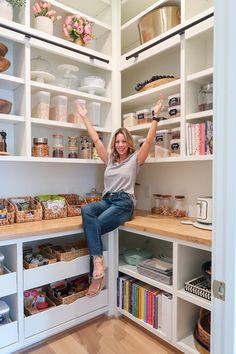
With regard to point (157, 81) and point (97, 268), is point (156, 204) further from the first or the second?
point (157, 81)

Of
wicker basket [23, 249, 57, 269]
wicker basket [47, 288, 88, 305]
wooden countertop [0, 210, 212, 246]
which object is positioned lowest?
wicker basket [47, 288, 88, 305]

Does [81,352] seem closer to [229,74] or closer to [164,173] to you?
[164,173]

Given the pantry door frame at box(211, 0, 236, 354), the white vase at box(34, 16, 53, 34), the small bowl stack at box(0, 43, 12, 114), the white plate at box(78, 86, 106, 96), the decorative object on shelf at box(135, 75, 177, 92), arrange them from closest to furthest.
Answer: the pantry door frame at box(211, 0, 236, 354) → the small bowl stack at box(0, 43, 12, 114) → the white vase at box(34, 16, 53, 34) → the decorative object on shelf at box(135, 75, 177, 92) → the white plate at box(78, 86, 106, 96)

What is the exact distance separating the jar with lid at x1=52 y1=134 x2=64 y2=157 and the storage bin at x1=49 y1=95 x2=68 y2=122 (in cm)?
15

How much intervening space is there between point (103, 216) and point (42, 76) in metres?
1.17

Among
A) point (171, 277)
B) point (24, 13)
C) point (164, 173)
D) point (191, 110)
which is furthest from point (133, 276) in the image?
point (24, 13)

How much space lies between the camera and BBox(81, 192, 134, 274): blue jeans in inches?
70.6

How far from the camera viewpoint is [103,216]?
6.09 feet

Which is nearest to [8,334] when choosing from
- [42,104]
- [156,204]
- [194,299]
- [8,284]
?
[8,284]

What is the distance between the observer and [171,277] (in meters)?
1.66

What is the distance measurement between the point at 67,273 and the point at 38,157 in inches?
34.0

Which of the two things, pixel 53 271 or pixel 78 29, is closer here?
pixel 53 271

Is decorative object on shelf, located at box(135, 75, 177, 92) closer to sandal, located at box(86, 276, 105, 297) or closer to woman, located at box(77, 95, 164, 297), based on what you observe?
woman, located at box(77, 95, 164, 297)

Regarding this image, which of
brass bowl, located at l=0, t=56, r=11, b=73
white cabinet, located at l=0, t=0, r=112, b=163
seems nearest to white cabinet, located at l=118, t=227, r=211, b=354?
white cabinet, located at l=0, t=0, r=112, b=163
